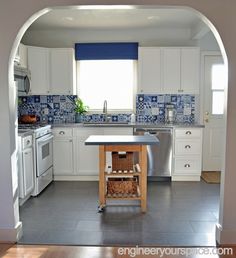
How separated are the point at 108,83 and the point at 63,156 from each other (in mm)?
1584

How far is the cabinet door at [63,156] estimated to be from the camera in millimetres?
4758

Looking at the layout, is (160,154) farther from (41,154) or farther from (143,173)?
(41,154)

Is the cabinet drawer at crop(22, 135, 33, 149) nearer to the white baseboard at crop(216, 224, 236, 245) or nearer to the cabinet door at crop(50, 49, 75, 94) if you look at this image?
the cabinet door at crop(50, 49, 75, 94)

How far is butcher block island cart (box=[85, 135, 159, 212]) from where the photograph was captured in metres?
3.35

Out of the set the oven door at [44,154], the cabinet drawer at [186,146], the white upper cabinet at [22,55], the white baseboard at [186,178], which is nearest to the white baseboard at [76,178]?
the oven door at [44,154]

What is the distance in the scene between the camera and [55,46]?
5.28 meters

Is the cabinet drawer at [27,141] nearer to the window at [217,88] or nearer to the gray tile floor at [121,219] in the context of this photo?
the gray tile floor at [121,219]

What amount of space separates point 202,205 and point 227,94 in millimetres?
1686

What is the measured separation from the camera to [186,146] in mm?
4734

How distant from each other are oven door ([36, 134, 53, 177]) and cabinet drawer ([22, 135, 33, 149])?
0.61 ft

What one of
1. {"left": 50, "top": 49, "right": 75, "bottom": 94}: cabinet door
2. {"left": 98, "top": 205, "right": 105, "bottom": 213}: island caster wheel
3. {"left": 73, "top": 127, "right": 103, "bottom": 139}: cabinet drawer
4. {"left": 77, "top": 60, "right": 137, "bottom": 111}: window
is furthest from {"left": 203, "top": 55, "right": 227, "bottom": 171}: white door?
{"left": 98, "top": 205, "right": 105, "bottom": 213}: island caster wheel

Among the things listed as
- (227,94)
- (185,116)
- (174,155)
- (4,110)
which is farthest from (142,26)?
(4,110)

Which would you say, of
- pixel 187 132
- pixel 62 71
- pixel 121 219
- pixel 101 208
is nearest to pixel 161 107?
pixel 187 132

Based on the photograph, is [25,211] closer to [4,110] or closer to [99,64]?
[4,110]
